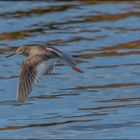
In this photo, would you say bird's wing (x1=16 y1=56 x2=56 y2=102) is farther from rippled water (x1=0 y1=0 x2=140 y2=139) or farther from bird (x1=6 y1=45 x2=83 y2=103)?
rippled water (x1=0 y1=0 x2=140 y2=139)

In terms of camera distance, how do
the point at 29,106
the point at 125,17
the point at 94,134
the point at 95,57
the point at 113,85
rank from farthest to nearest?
the point at 125,17 → the point at 95,57 → the point at 113,85 → the point at 29,106 → the point at 94,134

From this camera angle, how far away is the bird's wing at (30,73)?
33.0 feet

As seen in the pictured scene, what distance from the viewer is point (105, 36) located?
17312 millimetres

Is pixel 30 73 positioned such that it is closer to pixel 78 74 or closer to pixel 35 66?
pixel 35 66

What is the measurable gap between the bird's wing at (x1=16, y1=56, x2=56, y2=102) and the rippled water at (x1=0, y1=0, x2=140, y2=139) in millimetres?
657

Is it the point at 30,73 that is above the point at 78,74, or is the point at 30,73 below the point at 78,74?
above

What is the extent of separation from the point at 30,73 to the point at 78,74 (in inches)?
163

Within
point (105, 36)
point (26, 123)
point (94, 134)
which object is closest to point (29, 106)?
point (26, 123)

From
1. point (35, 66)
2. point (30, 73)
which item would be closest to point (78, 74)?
point (35, 66)

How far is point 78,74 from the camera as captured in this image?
564 inches

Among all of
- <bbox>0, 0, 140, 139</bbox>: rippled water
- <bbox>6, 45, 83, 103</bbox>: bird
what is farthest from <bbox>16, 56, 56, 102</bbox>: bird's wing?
<bbox>0, 0, 140, 139</bbox>: rippled water

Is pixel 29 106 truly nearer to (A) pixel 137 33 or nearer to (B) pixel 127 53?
(B) pixel 127 53

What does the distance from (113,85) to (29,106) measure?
6.43 feet

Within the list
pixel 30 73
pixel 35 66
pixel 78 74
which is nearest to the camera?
pixel 30 73
